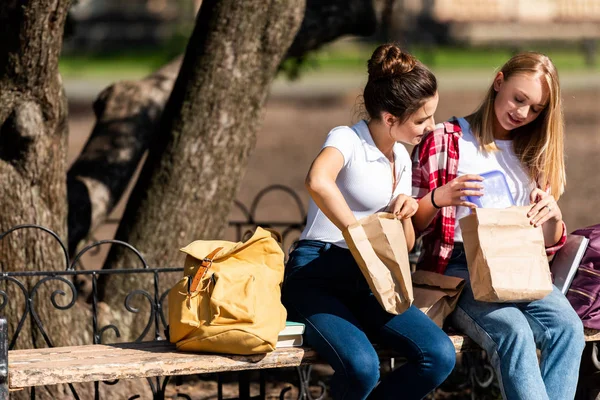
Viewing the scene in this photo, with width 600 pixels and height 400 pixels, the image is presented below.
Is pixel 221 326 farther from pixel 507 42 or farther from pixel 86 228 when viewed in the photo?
pixel 507 42

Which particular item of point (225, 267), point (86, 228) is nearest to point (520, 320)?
point (225, 267)

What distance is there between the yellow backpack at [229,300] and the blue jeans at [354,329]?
138 mm

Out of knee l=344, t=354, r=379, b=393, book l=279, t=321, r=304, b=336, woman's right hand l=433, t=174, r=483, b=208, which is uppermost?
woman's right hand l=433, t=174, r=483, b=208

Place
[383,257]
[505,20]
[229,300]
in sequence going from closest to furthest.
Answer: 1. [229,300]
2. [383,257]
3. [505,20]

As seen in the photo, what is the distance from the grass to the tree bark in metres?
20.8

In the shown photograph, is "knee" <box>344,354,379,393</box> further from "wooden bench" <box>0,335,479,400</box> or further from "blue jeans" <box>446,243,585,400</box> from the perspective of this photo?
Answer: "blue jeans" <box>446,243,585,400</box>

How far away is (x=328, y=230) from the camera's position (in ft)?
10.9

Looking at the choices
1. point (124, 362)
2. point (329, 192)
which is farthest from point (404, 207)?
point (124, 362)

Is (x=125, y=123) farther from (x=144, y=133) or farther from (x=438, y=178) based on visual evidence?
(x=438, y=178)

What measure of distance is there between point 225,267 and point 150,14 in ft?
119

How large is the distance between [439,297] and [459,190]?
1.29ft

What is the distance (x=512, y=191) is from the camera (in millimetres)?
3504

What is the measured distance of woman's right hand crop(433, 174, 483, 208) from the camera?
3.22m

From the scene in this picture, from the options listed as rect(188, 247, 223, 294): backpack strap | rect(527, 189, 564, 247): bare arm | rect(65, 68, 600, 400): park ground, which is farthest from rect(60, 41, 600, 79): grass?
rect(188, 247, 223, 294): backpack strap
